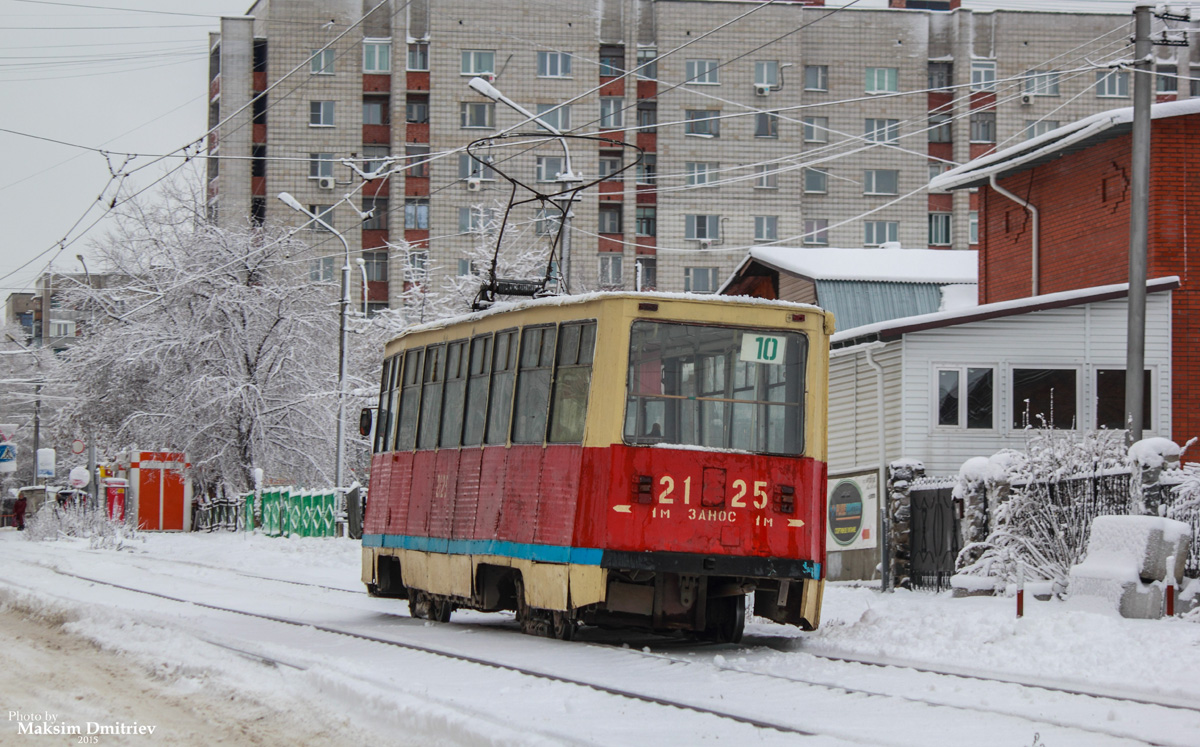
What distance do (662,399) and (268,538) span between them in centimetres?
2752

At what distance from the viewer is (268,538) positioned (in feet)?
127

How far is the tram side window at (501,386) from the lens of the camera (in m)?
14.3

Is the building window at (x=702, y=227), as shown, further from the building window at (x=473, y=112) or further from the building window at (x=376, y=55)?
the building window at (x=376, y=55)

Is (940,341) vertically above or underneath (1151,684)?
above

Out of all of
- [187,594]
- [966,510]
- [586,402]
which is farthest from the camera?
[187,594]

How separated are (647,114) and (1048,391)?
44059 mm

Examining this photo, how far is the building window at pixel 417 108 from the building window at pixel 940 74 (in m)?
21.5

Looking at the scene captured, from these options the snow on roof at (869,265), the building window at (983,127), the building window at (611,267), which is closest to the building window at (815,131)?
the building window at (983,127)

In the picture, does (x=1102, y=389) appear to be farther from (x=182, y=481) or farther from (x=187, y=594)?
(x=182, y=481)

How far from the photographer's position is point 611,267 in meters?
66.8

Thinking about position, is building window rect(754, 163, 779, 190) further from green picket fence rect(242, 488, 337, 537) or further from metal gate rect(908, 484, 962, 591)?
metal gate rect(908, 484, 962, 591)

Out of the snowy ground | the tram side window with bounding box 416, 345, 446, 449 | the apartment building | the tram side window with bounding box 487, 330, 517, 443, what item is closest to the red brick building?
the snowy ground

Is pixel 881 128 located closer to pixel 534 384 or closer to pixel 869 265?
pixel 869 265

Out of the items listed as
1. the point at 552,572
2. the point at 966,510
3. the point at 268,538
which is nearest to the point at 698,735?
the point at 552,572
